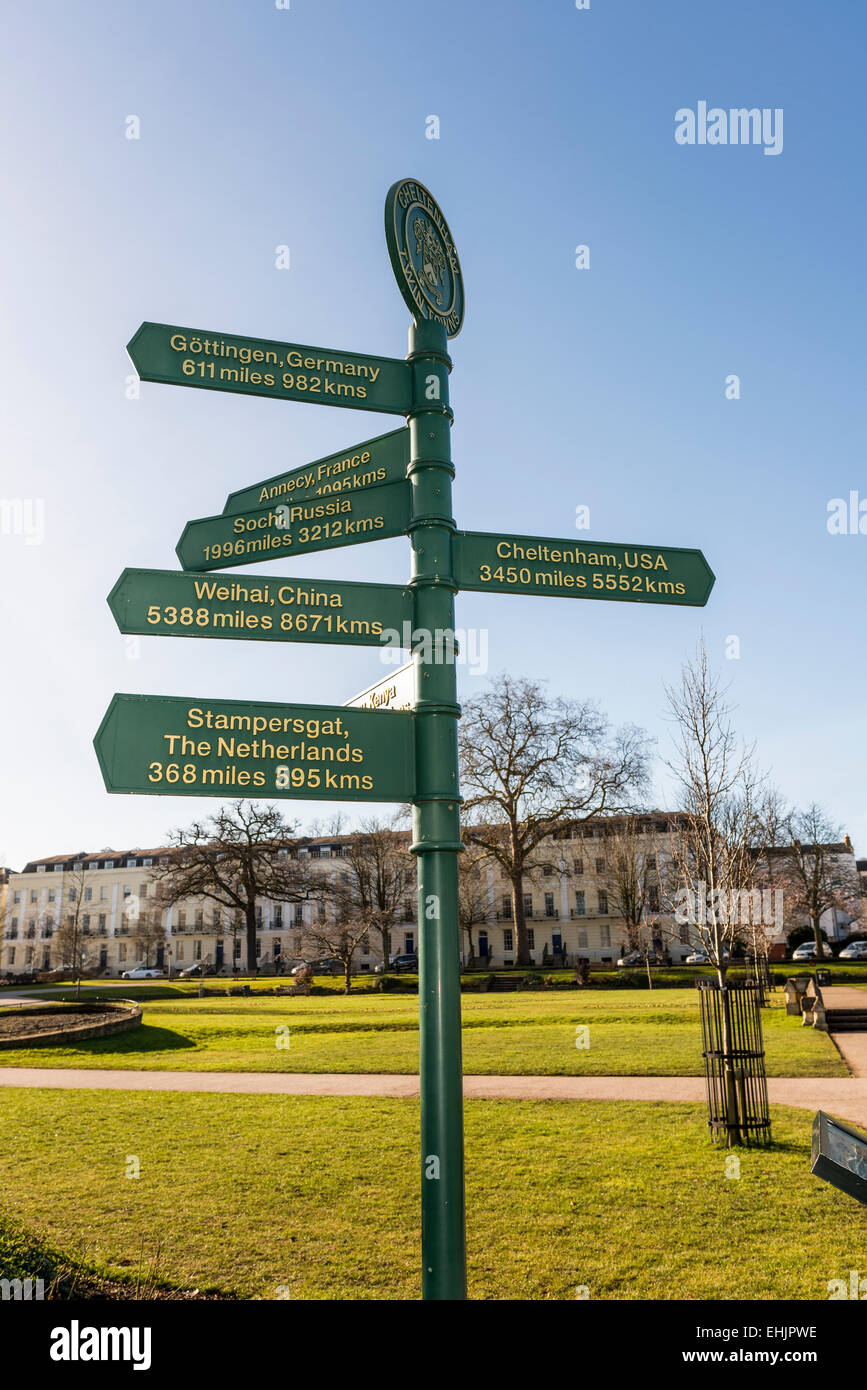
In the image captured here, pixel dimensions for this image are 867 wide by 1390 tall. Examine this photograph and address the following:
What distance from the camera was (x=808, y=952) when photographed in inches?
2351

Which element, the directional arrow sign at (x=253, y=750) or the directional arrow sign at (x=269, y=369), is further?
the directional arrow sign at (x=269, y=369)

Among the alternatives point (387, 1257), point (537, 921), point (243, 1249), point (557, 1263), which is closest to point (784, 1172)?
point (557, 1263)

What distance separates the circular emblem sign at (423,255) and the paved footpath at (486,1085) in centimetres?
1027

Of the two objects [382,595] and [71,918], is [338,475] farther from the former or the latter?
[71,918]

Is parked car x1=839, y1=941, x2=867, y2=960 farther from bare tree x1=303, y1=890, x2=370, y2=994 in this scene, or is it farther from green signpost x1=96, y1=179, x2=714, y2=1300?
green signpost x1=96, y1=179, x2=714, y2=1300

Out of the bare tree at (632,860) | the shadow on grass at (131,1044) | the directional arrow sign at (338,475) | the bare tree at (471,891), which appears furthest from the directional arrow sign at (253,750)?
the bare tree at (632,860)

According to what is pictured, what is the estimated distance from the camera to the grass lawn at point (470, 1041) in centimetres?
1622

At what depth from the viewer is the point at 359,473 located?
13.9 ft

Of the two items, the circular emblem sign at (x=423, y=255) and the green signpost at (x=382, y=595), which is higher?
the circular emblem sign at (x=423, y=255)

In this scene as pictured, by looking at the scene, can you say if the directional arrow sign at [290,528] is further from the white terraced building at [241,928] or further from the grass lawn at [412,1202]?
the white terraced building at [241,928]

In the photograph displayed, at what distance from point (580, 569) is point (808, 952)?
62308 millimetres

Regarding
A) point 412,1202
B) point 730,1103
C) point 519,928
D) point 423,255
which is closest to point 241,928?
point 519,928

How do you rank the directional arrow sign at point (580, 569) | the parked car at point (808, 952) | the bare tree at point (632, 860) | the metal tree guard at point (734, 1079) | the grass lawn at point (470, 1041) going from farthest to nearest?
1. the parked car at point (808, 952)
2. the bare tree at point (632, 860)
3. the grass lawn at point (470, 1041)
4. the metal tree guard at point (734, 1079)
5. the directional arrow sign at point (580, 569)
